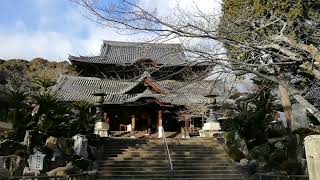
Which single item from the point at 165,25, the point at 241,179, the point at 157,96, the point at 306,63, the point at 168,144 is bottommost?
the point at 241,179

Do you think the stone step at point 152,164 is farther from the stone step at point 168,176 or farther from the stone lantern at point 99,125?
the stone lantern at point 99,125

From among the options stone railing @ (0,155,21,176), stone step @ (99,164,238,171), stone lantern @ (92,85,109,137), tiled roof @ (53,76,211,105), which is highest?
tiled roof @ (53,76,211,105)

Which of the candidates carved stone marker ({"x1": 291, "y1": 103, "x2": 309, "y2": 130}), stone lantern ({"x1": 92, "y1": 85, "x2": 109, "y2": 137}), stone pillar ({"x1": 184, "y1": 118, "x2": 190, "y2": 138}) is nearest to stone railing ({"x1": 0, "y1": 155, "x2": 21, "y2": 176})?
stone lantern ({"x1": 92, "y1": 85, "x2": 109, "y2": 137})

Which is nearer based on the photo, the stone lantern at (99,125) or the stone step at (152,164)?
the stone step at (152,164)

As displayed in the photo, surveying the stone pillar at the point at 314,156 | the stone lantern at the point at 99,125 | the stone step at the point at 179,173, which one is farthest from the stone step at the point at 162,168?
the stone pillar at the point at 314,156

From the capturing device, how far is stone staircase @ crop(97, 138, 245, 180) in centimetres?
1585

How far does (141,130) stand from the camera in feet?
104

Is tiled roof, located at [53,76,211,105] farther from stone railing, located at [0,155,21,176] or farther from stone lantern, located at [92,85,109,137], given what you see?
stone railing, located at [0,155,21,176]

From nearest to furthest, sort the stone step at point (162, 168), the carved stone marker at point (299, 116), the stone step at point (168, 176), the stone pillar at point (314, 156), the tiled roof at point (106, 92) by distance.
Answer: the stone pillar at point (314, 156), the stone step at point (168, 176), the stone step at point (162, 168), the carved stone marker at point (299, 116), the tiled roof at point (106, 92)

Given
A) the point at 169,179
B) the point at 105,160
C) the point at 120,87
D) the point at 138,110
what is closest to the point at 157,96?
the point at 138,110

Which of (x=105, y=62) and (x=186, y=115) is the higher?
(x=105, y=62)

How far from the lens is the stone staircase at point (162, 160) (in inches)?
624

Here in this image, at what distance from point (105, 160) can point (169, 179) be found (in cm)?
349

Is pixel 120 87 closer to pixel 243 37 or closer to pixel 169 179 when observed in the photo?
pixel 169 179
